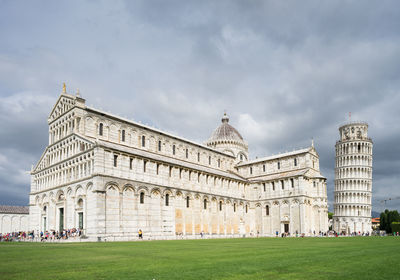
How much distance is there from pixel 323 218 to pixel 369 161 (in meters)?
39.9

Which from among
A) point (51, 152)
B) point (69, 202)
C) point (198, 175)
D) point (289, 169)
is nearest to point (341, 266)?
point (69, 202)

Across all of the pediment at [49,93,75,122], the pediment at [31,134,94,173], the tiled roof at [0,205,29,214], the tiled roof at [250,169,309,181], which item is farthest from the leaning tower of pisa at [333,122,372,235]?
the tiled roof at [0,205,29,214]

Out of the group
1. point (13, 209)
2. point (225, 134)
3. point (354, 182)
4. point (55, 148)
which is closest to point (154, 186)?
point (55, 148)

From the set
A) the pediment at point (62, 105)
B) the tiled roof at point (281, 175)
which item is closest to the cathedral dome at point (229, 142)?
the tiled roof at point (281, 175)

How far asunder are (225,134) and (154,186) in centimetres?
3954

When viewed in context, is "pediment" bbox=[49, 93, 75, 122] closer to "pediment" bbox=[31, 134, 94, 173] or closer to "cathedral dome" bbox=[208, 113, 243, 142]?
"pediment" bbox=[31, 134, 94, 173]

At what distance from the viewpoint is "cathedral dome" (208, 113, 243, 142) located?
86387mm

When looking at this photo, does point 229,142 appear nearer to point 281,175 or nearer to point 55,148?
point 281,175

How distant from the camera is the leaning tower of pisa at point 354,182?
97125 mm

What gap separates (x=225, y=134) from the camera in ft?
286

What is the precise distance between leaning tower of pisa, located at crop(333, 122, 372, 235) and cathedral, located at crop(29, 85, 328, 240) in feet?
103

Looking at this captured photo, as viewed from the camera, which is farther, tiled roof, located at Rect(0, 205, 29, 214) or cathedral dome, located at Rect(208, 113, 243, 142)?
cathedral dome, located at Rect(208, 113, 243, 142)

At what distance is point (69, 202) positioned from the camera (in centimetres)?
4888

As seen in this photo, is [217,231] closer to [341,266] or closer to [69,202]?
[69,202]
